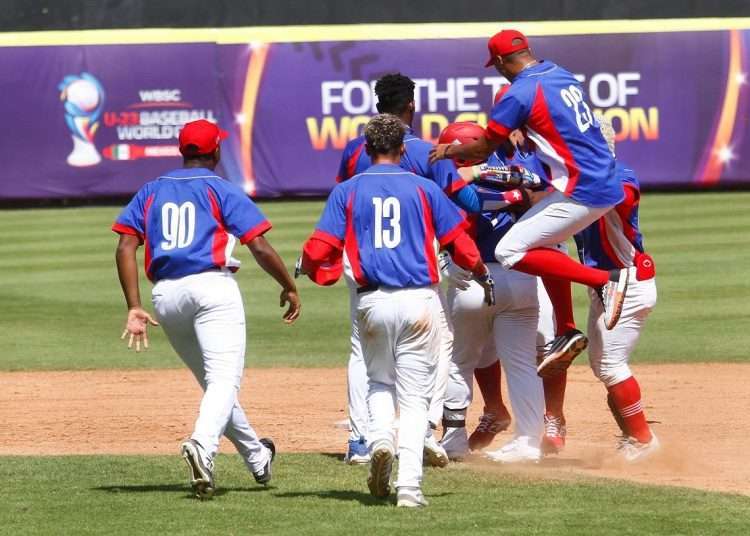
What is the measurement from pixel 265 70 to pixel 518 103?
1819cm

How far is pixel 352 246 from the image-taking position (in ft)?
22.2

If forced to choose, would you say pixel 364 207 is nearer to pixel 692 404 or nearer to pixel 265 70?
pixel 692 404

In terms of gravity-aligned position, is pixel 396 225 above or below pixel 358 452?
above

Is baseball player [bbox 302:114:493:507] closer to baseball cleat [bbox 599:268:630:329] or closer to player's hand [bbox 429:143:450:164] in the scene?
player's hand [bbox 429:143:450:164]

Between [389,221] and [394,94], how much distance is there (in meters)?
1.52

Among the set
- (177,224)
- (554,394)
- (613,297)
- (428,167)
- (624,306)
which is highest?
(428,167)

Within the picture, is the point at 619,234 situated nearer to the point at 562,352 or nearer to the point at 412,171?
the point at 562,352

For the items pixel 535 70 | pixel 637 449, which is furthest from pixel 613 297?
pixel 535 70

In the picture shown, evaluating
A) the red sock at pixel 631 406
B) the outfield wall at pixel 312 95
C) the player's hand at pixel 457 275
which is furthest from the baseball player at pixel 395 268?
the outfield wall at pixel 312 95

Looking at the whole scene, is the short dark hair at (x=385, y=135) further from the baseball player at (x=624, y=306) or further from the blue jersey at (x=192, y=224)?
the baseball player at (x=624, y=306)

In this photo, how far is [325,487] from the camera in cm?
736

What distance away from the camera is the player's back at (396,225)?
21.8ft

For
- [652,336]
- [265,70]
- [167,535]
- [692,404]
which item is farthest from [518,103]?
[265,70]

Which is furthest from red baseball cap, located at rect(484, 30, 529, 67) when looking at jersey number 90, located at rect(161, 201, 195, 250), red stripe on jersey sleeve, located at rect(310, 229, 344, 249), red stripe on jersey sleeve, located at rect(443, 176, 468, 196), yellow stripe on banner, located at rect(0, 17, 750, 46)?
yellow stripe on banner, located at rect(0, 17, 750, 46)
